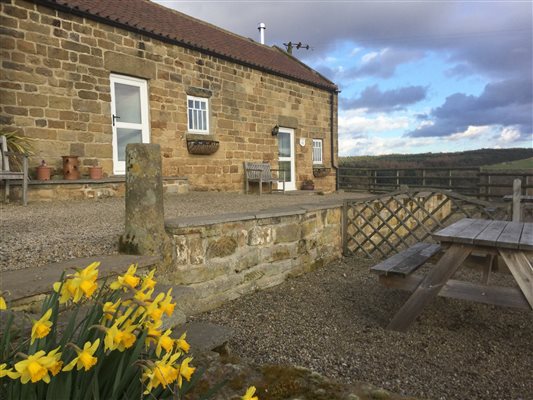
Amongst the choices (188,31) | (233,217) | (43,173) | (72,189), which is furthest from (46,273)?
(188,31)

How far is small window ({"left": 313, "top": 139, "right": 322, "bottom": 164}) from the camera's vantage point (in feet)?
40.2

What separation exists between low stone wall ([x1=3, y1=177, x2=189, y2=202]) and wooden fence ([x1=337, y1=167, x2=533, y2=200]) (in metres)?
5.76

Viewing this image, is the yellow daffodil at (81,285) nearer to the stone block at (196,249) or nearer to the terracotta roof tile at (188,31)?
the stone block at (196,249)

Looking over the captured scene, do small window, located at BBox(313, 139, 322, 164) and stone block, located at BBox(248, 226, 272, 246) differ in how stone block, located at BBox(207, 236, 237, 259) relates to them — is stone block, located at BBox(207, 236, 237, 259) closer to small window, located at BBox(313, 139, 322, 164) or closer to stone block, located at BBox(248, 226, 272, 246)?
stone block, located at BBox(248, 226, 272, 246)

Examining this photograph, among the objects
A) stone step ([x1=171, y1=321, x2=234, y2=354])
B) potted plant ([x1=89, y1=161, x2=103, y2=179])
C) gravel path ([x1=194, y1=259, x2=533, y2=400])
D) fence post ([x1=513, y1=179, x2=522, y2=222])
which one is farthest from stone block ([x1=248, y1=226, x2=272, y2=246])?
fence post ([x1=513, y1=179, x2=522, y2=222])

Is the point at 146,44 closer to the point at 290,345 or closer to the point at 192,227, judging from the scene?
the point at 192,227

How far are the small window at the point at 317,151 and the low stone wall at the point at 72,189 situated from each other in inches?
269

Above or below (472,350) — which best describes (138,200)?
above

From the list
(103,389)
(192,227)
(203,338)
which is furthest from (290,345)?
(103,389)

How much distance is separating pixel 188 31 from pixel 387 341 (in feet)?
27.1

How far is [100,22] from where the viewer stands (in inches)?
263

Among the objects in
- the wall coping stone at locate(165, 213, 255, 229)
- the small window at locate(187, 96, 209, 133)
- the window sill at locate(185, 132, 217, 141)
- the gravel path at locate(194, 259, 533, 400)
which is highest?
the small window at locate(187, 96, 209, 133)

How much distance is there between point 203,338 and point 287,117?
9.23m

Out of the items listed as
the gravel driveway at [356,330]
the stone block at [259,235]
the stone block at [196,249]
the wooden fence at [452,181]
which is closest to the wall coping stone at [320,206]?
the stone block at [259,235]
